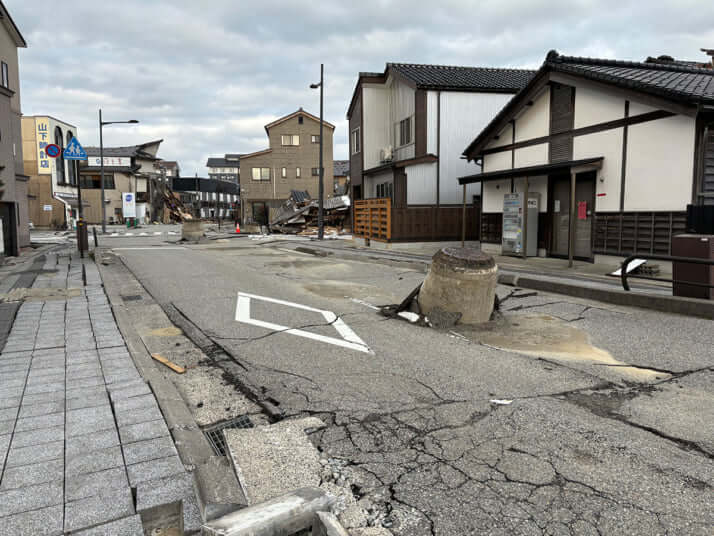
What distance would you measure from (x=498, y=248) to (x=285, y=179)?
39752mm

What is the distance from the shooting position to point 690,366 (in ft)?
18.0

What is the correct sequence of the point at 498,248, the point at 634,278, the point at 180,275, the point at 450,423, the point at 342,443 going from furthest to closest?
the point at 498,248 < the point at 180,275 < the point at 634,278 < the point at 450,423 < the point at 342,443

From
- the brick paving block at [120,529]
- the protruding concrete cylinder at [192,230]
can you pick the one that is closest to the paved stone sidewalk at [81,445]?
the brick paving block at [120,529]

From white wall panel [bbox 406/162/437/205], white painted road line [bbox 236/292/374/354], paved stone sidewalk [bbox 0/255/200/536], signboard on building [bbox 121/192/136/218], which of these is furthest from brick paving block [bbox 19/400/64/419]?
signboard on building [bbox 121/192/136/218]

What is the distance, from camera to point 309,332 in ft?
22.9

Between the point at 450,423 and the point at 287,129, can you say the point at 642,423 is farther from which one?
the point at 287,129

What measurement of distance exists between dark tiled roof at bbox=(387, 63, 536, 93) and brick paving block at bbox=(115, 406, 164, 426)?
21.4 metres

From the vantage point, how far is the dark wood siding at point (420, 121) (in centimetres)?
2298

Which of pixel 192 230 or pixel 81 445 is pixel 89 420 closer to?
pixel 81 445

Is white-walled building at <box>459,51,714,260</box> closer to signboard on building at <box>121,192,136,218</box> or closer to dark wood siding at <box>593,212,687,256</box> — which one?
dark wood siding at <box>593,212,687,256</box>

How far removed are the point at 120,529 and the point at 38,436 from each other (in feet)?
4.89

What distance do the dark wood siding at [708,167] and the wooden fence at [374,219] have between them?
40.7 feet

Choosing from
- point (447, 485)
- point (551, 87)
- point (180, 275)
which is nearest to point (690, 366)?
point (447, 485)

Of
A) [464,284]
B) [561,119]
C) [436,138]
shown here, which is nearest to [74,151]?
[436,138]
